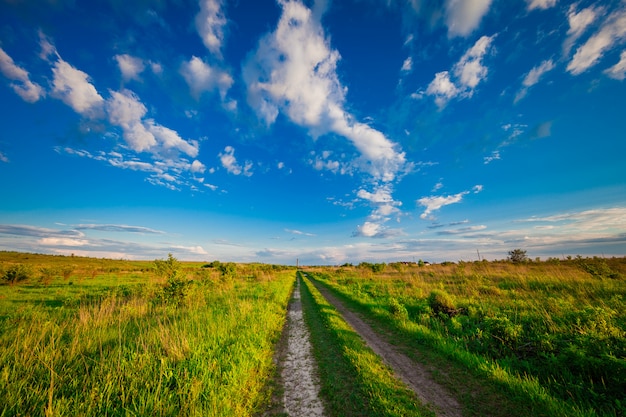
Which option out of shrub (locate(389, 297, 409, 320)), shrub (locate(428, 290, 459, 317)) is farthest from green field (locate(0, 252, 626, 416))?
shrub (locate(428, 290, 459, 317))

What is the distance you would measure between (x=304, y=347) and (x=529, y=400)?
5.74 meters

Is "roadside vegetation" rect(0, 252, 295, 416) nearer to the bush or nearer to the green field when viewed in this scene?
the green field

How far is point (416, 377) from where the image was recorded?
543 cm

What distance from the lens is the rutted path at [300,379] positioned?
14.3ft

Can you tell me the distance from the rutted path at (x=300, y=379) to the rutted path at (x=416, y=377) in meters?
2.12

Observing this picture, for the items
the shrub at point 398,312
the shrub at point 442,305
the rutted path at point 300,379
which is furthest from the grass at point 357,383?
the shrub at point 442,305

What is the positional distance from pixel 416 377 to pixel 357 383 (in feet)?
4.99

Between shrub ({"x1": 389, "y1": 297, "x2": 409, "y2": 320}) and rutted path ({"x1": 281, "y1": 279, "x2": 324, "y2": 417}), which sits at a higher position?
shrub ({"x1": 389, "y1": 297, "x2": 409, "y2": 320})

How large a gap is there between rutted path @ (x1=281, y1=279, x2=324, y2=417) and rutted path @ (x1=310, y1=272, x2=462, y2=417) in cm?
212

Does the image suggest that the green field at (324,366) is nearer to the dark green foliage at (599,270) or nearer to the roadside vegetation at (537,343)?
the roadside vegetation at (537,343)

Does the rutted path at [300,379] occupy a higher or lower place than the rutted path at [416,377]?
lower

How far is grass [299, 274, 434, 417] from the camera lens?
13.8 feet

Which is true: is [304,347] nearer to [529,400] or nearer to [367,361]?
[367,361]

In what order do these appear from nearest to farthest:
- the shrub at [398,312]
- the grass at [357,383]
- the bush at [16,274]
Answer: the grass at [357,383] → the shrub at [398,312] → the bush at [16,274]
